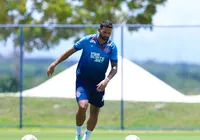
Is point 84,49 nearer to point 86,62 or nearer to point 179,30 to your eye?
point 86,62

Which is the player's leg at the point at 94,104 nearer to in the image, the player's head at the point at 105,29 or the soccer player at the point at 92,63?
the soccer player at the point at 92,63

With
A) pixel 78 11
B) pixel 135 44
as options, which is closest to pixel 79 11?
pixel 78 11

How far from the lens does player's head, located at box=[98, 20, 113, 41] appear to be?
14836 millimetres

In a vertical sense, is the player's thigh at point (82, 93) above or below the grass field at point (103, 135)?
above

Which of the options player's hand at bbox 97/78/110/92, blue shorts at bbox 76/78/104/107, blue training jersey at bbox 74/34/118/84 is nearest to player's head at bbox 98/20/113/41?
blue training jersey at bbox 74/34/118/84

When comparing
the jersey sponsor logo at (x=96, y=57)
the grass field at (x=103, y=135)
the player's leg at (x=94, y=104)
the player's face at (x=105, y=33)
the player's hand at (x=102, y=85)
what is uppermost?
the player's face at (x=105, y=33)

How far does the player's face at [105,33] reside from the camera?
14.9 meters

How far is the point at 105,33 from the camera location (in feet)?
49.1

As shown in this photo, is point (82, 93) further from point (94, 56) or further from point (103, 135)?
point (103, 135)

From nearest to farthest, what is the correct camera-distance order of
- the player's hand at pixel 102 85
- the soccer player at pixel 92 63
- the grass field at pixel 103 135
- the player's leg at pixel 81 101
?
the player's hand at pixel 102 85 < the player's leg at pixel 81 101 < the soccer player at pixel 92 63 < the grass field at pixel 103 135

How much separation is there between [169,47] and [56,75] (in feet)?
11.2

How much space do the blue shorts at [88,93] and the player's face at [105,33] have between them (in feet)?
3.06

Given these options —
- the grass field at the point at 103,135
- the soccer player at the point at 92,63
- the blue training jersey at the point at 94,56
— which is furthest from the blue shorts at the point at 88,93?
the grass field at the point at 103,135

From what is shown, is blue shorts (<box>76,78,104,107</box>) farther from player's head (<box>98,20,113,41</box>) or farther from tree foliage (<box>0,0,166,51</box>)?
tree foliage (<box>0,0,166,51</box>)
